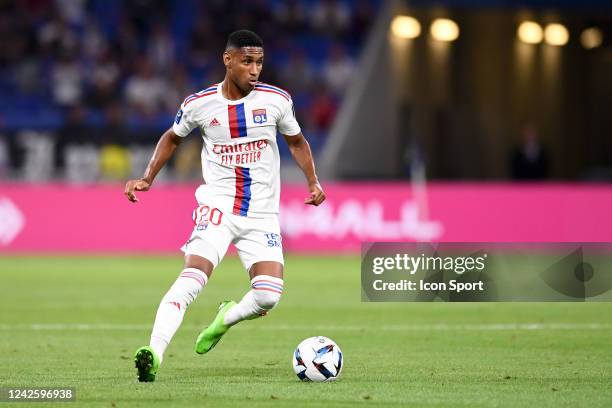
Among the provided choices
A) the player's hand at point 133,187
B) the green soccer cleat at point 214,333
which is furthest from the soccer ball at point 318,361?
the player's hand at point 133,187

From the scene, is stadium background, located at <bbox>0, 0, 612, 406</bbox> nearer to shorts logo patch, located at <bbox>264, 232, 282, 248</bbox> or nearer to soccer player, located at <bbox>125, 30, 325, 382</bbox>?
soccer player, located at <bbox>125, 30, 325, 382</bbox>

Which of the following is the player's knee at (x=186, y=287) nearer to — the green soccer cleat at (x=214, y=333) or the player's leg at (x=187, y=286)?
the player's leg at (x=187, y=286)

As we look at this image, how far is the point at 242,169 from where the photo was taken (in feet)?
30.0

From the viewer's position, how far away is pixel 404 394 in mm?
7949

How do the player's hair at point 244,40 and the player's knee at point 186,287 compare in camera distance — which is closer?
the player's knee at point 186,287

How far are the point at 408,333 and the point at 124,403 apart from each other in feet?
16.5

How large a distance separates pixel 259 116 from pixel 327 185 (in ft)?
51.3

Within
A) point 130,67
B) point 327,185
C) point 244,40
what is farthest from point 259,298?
point 130,67

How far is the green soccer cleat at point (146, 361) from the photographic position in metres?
8.16

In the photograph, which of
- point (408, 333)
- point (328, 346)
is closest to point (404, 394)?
point (328, 346)

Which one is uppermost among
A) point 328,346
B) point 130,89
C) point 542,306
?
point 130,89

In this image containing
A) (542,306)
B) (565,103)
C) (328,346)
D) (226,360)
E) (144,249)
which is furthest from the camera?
(565,103)

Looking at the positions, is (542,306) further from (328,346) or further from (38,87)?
(38,87)

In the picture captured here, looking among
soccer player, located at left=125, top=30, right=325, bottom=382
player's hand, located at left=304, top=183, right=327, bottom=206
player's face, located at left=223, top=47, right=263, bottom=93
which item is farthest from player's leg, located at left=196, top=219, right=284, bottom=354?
player's face, located at left=223, top=47, right=263, bottom=93
